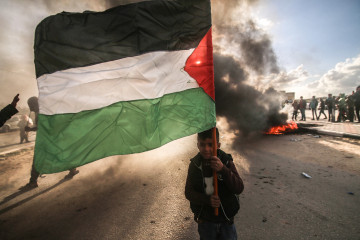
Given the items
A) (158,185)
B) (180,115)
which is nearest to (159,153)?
(158,185)

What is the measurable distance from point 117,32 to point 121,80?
524mm

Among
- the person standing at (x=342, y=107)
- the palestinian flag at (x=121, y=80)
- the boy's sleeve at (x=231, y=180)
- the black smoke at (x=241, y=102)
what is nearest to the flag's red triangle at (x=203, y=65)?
the palestinian flag at (x=121, y=80)

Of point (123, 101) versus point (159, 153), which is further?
point (159, 153)

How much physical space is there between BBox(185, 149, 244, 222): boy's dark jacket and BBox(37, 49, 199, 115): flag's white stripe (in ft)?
3.06

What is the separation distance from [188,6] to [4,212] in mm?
4974

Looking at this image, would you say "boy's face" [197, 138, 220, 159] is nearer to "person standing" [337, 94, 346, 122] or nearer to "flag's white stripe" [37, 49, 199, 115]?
"flag's white stripe" [37, 49, 199, 115]

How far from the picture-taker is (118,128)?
1.91m

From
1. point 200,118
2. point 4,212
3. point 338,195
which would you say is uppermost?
point 200,118

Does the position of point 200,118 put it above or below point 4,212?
above

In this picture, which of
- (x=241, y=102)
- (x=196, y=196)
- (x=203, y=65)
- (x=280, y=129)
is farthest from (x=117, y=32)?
(x=280, y=129)

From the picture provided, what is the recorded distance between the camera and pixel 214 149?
1701 mm

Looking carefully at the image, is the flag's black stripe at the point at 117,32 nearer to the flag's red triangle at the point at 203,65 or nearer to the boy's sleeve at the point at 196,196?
the flag's red triangle at the point at 203,65

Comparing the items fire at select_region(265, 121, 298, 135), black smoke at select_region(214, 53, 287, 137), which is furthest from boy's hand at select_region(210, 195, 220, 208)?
fire at select_region(265, 121, 298, 135)

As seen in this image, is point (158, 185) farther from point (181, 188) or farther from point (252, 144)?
point (252, 144)
